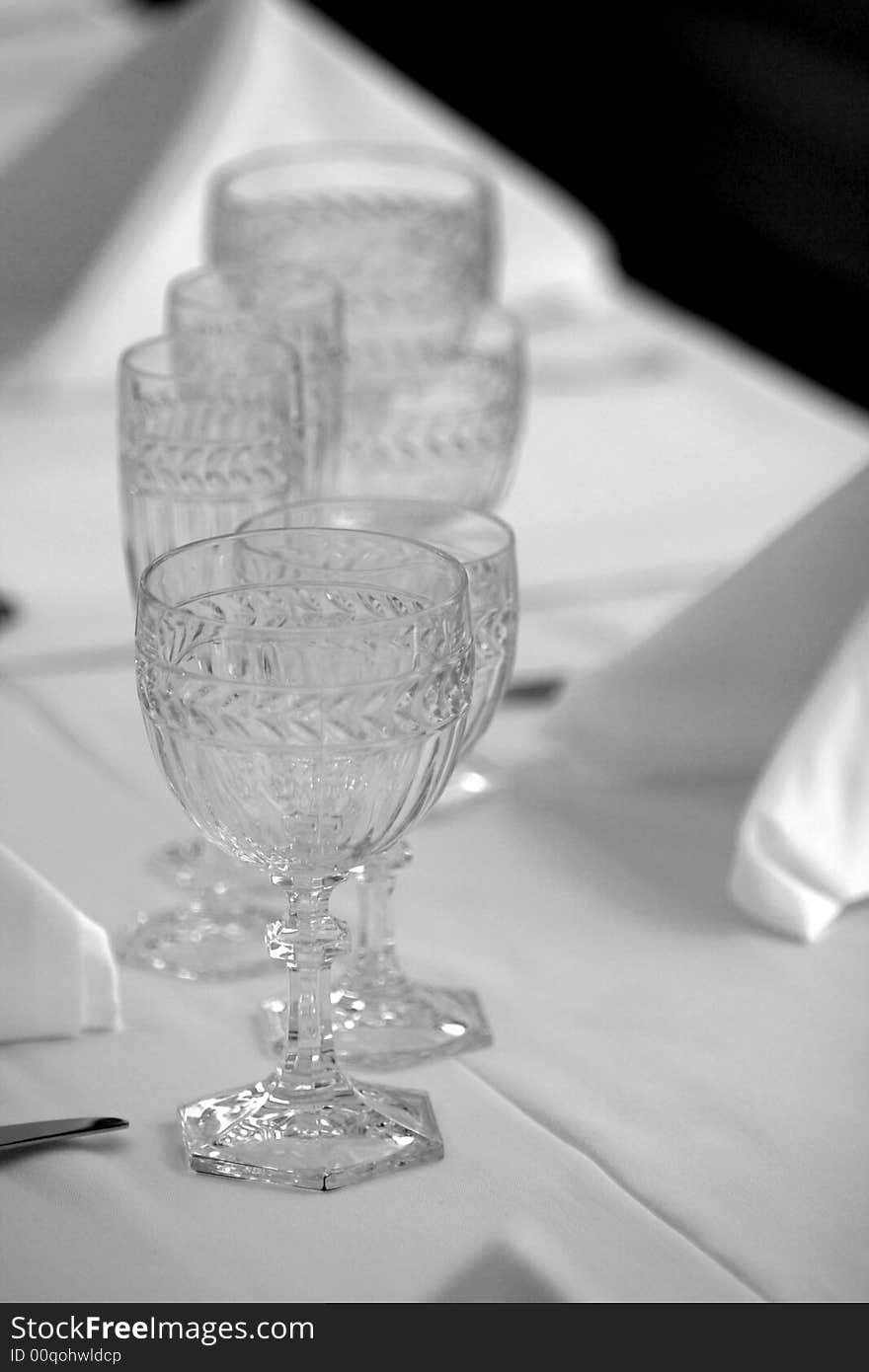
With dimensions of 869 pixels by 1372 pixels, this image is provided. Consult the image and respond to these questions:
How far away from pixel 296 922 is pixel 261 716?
0.34 ft

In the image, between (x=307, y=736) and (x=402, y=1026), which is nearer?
(x=307, y=736)

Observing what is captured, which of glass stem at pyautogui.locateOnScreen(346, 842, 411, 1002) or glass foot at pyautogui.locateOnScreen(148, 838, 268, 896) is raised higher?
glass stem at pyautogui.locateOnScreen(346, 842, 411, 1002)

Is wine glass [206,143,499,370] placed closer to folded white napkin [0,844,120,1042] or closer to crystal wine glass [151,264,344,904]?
crystal wine glass [151,264,344,904]

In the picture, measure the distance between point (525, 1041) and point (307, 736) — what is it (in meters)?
0.23

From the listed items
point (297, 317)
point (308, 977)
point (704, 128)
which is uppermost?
point (297, 317)

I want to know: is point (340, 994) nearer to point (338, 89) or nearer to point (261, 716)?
point (261, 716)

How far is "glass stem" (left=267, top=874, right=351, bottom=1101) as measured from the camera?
2.43 feet

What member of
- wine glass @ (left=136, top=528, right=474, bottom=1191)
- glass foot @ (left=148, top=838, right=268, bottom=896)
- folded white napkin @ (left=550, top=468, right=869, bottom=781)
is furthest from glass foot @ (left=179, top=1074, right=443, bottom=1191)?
folded white napkin @ (left=550, top=468, right=869, bottom=781)

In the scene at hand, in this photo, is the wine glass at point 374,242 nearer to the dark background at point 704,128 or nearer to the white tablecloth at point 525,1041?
the white tablecloth at point 525,1041

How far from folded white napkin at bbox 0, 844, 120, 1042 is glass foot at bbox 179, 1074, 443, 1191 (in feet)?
0.27

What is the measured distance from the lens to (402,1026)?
0.86 metres

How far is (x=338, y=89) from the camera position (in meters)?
2.03

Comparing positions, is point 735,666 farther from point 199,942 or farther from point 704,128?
point 704,128

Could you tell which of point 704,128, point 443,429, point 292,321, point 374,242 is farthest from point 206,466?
point 704,128
